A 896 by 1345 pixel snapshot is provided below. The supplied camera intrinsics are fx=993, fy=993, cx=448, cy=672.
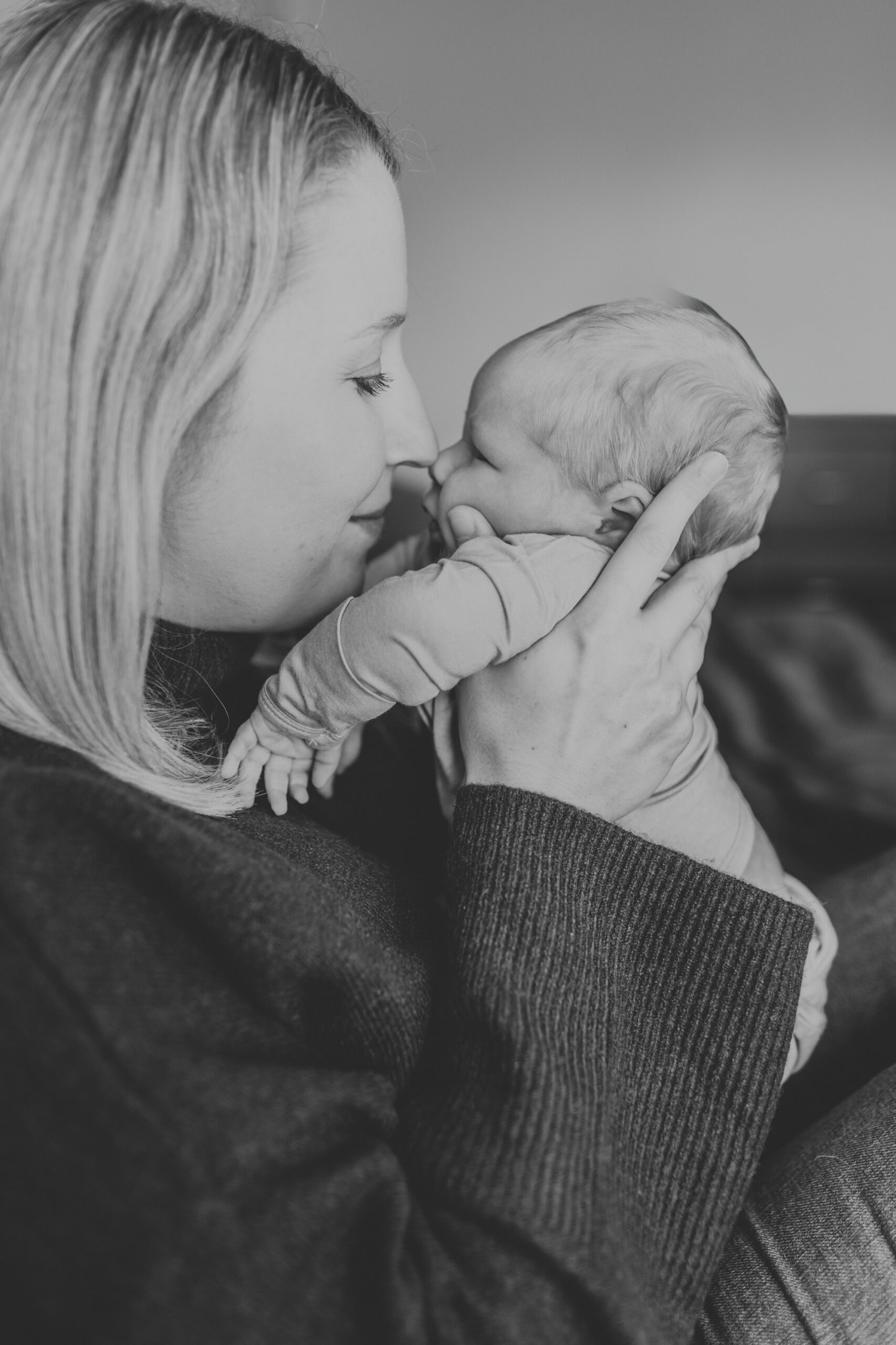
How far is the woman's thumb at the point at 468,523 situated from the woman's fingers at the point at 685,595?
176 millimetres

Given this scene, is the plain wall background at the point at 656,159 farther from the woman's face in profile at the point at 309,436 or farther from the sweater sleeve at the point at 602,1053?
the sweater sleeve at the point at 602,1053

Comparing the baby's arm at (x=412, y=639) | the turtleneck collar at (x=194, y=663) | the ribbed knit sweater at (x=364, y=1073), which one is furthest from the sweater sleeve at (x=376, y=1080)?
the turtleneck collar at (x=194, y=663)

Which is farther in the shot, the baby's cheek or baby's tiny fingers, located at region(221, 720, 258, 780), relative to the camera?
the baby's cheek

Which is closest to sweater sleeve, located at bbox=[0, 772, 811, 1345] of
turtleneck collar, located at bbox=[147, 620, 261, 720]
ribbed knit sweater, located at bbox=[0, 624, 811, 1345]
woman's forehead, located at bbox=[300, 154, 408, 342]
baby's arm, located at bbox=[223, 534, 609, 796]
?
ribbed knit sweater, located at bbox=[0, 624, 811, 1345]

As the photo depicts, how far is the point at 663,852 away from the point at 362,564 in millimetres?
502

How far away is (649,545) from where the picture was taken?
0.99 metres

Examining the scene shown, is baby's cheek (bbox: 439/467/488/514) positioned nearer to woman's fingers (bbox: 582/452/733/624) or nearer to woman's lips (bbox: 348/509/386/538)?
woman's lips (bbox: 348/509/386/538)

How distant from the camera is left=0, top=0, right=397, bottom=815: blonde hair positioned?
746 mm

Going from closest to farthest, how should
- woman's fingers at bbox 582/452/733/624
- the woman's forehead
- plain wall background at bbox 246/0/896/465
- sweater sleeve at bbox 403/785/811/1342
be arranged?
1. sweater sleeve at bbox 403/785/811/1342
2. the woman's forehead
3. woman's fingers at bbox 582/452/733/624
4. plain wall background at bbox 246/0/896/465

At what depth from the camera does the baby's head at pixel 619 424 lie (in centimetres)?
105

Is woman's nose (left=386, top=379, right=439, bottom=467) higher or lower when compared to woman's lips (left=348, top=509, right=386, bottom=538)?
A: higher

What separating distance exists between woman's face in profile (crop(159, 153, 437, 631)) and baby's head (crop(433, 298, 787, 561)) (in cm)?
11

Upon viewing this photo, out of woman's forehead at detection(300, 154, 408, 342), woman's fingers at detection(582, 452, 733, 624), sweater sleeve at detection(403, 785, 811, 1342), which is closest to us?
sweater sleeve at detection(403, 785, 811, 1342)

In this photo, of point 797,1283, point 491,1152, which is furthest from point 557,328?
point 797,1283
